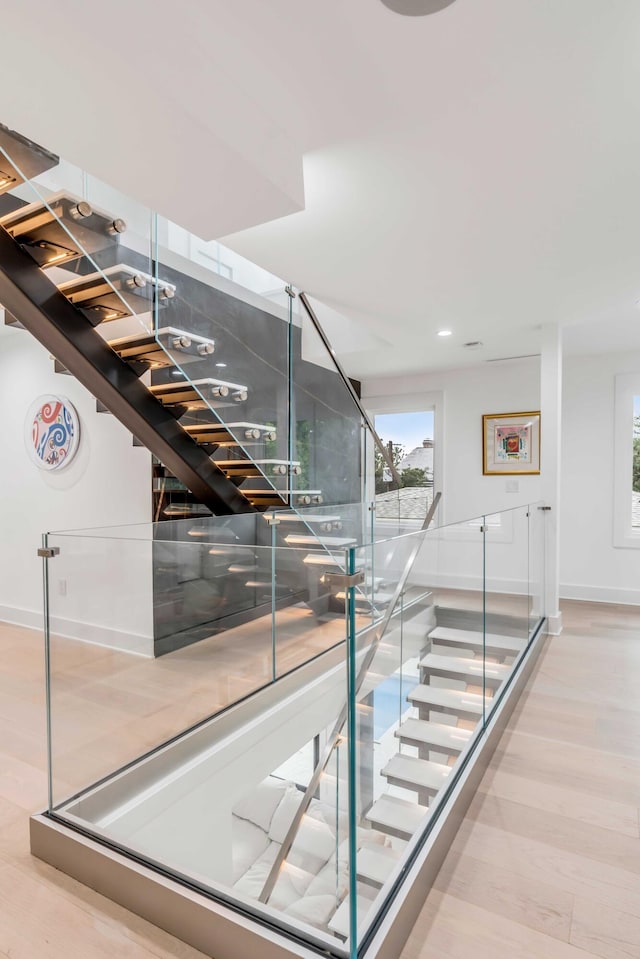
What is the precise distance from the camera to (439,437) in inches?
225

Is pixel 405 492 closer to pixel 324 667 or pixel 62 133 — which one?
pixel 324 667

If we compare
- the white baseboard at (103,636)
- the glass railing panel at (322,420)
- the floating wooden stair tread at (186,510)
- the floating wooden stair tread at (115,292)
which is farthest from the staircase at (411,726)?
the floating wooden stair tread at (186,510)

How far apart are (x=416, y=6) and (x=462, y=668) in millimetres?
2272

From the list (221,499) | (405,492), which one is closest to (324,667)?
(221,499)

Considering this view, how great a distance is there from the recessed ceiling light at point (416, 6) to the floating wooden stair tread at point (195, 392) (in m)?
1.66

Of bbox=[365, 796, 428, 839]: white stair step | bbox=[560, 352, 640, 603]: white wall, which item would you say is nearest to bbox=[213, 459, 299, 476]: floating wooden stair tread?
bbox=[365, 796, 428, 839]: white stair step

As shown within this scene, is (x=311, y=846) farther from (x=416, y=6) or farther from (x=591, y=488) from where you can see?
(x=591, y=488)

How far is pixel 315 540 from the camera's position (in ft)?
11.6

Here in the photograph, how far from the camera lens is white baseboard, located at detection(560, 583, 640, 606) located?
496cm

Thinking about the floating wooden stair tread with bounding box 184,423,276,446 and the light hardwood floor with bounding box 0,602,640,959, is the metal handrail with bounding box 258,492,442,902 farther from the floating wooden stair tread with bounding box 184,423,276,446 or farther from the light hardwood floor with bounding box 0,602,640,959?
the floating wooden stair tread with bounding box 184,423,276,446

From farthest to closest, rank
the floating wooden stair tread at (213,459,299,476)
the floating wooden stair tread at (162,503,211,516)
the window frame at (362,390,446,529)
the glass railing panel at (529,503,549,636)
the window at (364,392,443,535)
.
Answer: the window frame at (362,390,446,529) → the window at (364,392,443,535) → the floating wooden stair tread at (162,503,211,516) → the glass railing panel at (529,503,549,636) → the floating wooden stair tread at (213,459,299,476)

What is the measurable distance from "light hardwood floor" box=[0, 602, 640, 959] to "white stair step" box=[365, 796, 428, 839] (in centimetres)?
18

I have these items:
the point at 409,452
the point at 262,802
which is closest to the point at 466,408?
the point at 409,452

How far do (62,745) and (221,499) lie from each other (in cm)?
193
